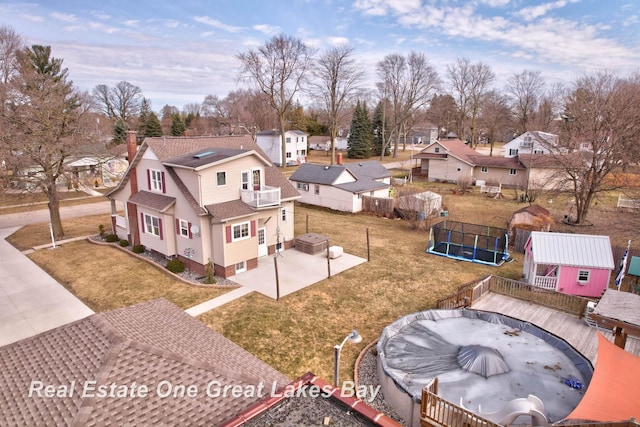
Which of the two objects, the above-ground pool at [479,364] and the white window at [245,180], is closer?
the above-ground pool at [479,364]

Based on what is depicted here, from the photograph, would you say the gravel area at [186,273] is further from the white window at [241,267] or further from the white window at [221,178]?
the white window at [221,178]

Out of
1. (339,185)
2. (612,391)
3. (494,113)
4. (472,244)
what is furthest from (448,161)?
(612,391)

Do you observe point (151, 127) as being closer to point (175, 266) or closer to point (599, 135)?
point (175, 266)

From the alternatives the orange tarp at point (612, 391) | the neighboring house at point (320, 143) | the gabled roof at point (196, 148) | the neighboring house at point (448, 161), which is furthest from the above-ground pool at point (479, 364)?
the neighboring house at point (320, 143)

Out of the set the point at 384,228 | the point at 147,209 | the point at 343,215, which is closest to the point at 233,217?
the point at 147,209

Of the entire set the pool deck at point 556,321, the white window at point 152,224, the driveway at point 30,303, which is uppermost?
the white window at point 152,224
